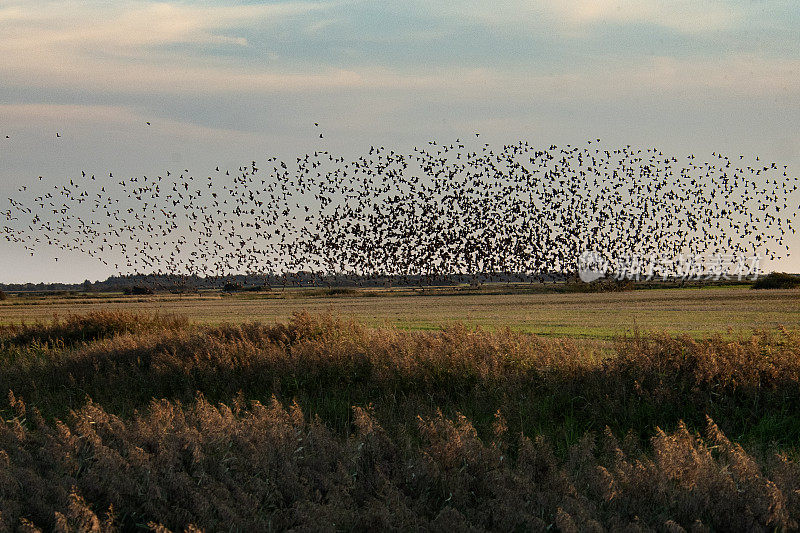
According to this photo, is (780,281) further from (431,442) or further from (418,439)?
(431,442)

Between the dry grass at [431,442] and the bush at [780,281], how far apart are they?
6722 centimetres

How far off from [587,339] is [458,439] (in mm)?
15083

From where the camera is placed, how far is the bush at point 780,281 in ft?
238

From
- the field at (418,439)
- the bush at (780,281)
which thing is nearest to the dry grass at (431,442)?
the field at (418,439)

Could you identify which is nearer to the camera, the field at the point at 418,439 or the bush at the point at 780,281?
the field at the point at 418,439

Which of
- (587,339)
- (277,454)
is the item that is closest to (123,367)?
(277,454)

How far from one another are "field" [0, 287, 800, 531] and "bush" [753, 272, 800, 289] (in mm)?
66405

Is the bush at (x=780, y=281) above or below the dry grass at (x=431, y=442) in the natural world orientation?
below

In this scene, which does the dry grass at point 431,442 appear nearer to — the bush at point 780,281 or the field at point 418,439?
the field at point 418,439

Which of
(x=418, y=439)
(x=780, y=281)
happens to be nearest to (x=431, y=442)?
(x=418, y=439)

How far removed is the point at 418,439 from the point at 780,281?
246 feet

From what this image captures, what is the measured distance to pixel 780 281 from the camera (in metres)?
73.1

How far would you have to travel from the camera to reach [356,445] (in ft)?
26.6

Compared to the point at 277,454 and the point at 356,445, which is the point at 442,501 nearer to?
the point at 356,445
